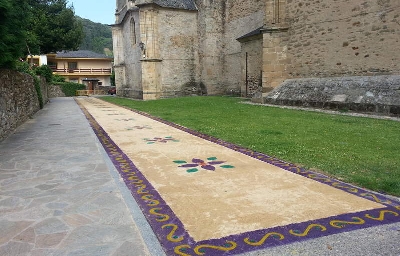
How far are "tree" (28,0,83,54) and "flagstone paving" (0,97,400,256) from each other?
31326mm

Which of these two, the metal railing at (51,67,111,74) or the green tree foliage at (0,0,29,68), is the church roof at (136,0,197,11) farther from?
the metal railing at (51,67,111,74)

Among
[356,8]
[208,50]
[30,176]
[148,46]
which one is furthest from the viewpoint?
[208,50]

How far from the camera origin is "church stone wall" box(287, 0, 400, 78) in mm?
11188

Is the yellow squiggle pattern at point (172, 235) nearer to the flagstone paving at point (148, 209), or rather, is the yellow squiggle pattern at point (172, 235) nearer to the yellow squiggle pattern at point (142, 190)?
the flagstone paving at point (148, 209)

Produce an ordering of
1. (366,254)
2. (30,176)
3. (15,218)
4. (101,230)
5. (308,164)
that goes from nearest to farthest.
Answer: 1. (366,254)
2. (101,230)
3. (15,218)
4. (30,176)
5. (308,164)

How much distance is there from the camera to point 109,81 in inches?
2152

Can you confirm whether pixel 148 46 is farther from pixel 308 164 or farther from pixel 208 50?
pixel 308 164

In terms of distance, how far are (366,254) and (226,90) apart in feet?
78.0

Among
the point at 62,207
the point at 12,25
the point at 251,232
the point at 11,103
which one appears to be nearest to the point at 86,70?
the point at 11,103

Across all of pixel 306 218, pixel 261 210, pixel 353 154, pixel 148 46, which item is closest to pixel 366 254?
pixel 306 218

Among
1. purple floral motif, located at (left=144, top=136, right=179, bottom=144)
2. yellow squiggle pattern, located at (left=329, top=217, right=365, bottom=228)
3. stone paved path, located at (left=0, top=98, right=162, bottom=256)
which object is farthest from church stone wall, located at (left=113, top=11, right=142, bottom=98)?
yellow squiggle pattern, located at (left=329, top=217, right=365, bottom=228)

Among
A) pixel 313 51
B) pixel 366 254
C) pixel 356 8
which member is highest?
pixel 356 8

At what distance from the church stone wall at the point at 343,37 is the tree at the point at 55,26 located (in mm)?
27111

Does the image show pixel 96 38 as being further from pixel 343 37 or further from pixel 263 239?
pixel 263 239
